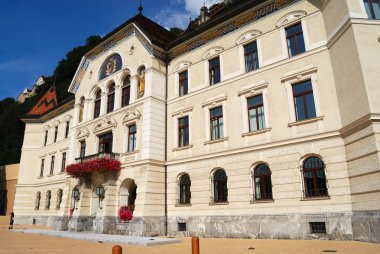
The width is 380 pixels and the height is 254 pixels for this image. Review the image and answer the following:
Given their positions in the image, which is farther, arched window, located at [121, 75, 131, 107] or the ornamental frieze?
arched window, located at [121, 75, 131, 107]

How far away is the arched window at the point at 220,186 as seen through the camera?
685 inches

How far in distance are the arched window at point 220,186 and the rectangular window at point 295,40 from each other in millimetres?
7907

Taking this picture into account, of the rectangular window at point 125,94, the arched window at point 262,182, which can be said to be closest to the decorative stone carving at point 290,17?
the arched window at point 262,182

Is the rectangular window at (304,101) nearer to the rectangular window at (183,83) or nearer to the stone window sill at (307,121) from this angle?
the stone window sill at (307,121)

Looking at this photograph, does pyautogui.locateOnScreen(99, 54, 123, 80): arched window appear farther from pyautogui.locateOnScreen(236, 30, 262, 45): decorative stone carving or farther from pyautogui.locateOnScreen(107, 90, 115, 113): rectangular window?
pyautogui.locateOnScreen(236, 30, 262, 45): decorative stone carving

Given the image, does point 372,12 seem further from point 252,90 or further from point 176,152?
point 176,152

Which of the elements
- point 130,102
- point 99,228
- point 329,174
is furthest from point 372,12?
point 99,228

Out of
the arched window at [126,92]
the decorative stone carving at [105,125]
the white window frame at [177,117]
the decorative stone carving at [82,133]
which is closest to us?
the white window frame at [177,117]

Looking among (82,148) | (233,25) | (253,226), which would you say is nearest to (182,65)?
(233,25)

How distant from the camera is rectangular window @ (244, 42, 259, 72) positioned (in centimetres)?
1789

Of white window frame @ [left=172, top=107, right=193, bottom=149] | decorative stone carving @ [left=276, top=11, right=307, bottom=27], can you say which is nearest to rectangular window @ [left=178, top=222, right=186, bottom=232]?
white window frame @ [left=172, top=107, right=193, bottom=149]

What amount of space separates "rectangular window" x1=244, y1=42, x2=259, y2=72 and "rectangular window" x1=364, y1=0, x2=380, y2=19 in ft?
19.7

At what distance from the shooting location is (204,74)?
2028cm

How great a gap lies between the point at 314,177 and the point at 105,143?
16.5 m
